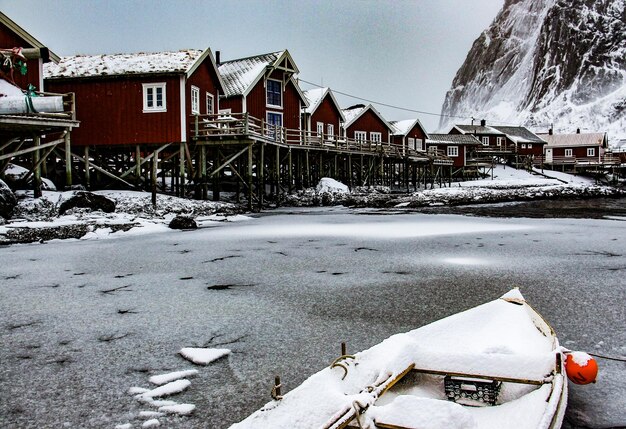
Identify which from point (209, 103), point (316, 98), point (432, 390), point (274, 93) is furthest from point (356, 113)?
point (432, 390)

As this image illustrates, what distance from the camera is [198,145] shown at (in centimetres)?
2488

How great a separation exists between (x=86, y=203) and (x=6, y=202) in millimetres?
2315

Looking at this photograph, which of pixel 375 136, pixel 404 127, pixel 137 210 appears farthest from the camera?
pixel 404 127

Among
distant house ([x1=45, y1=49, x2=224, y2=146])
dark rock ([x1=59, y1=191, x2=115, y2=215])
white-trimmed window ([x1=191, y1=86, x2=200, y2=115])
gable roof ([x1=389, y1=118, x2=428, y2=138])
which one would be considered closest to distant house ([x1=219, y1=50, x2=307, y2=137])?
white-trimmed window ([x1=191, y1=86, x2=200, y2=115])

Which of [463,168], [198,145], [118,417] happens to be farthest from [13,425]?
[463,168]

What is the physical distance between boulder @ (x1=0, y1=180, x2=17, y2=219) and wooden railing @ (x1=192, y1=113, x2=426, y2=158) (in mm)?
9204

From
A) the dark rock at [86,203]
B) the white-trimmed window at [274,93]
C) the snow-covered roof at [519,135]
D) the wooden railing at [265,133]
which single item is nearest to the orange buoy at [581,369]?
the dark rock at [86,203]

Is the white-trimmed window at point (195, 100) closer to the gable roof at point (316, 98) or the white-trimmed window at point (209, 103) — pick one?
the white-trimmed window at point (209, 103)

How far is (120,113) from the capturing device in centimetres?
2342

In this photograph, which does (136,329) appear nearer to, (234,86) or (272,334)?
(272,334)

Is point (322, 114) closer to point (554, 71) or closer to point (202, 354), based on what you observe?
point (202, 354)

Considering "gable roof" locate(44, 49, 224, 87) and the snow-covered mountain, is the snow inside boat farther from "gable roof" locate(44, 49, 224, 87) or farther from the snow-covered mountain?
the snow-covered mountain

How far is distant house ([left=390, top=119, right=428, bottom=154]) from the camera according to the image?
52.8m

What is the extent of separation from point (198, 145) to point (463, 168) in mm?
44044
